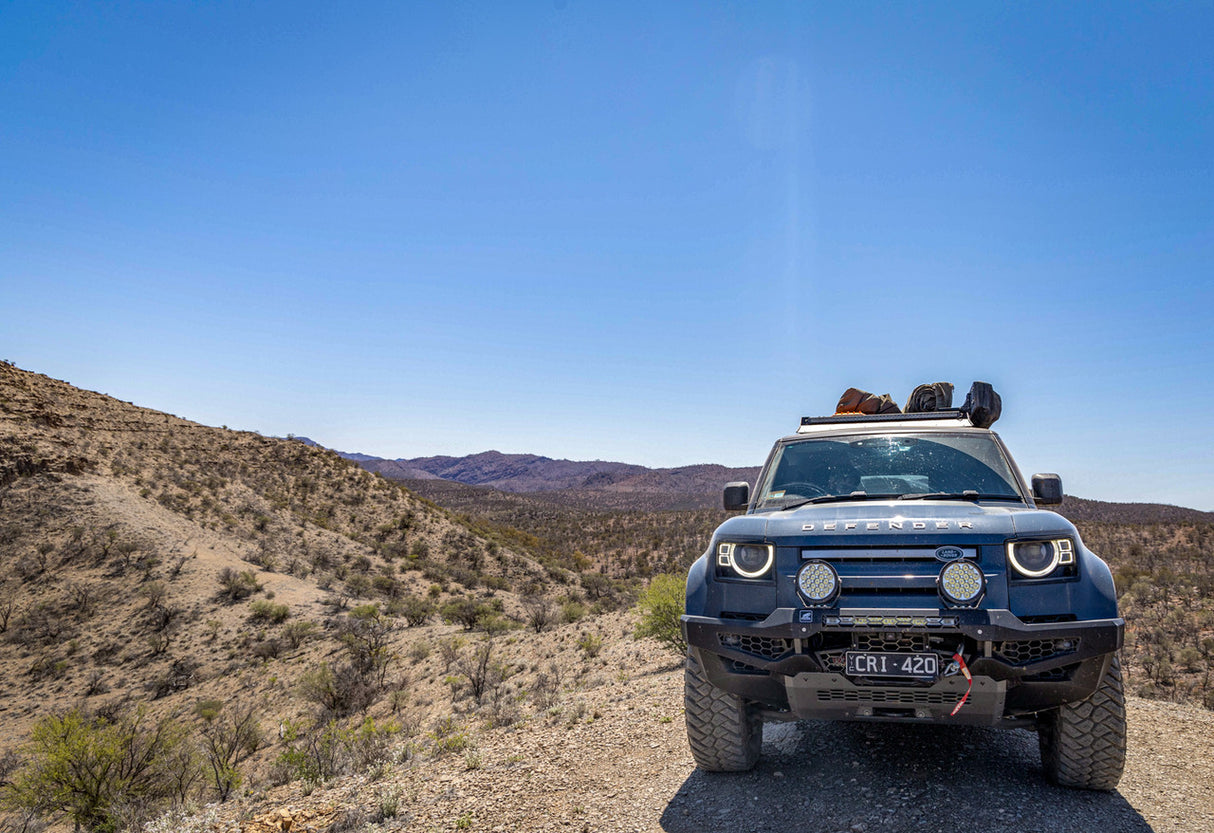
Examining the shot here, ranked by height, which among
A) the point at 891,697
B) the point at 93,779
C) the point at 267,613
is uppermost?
the point at 891,697

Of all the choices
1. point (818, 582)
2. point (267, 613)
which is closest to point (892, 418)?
point (818, 582)

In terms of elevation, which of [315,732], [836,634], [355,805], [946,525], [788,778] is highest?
[946,525]

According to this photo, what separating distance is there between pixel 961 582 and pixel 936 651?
0.38 meters

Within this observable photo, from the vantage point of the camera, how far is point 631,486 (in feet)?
453

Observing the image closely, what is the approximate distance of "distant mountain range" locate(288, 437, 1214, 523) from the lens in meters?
59.2

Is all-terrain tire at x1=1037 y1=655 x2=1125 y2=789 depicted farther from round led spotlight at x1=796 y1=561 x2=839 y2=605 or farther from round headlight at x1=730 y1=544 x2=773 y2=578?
round headlight at x1=730 y1=544 x2=773 y2=578

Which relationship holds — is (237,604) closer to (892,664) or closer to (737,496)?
(737,496)

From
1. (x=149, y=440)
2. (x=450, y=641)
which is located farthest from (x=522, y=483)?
(x=450, y=641)

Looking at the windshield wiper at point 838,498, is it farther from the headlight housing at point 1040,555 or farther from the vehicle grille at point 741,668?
the vehicle grille at point 741,668

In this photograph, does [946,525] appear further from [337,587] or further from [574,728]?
[337,587]

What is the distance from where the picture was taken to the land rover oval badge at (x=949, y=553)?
3424mm

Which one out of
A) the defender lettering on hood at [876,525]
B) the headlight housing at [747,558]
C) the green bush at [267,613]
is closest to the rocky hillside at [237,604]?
the green bush at [267,613]

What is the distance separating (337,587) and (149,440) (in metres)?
16.4

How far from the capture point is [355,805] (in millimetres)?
5121
